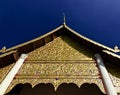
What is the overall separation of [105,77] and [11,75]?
75.2 inches

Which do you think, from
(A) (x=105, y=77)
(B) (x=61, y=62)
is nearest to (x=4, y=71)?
(B) (x=61, y=62)

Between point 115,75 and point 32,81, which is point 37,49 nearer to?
point 32,81

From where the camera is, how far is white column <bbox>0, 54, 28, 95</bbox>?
14.5 feet

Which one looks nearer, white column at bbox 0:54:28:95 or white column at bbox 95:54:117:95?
white column at bbox 95:54:117:95

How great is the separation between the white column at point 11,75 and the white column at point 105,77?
5.61 feet

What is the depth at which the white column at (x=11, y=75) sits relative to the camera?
443cm

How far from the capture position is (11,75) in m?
4.77

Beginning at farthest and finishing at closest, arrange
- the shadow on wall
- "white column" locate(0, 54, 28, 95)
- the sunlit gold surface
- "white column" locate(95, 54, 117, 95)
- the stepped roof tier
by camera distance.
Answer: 1. the shadow on wall
2. the sunlit gold surface
3. the stepped roof tier
4. "white column" locate(0, 54, 28, 95)
5. "white column" locate(95, 54, 117, 95)

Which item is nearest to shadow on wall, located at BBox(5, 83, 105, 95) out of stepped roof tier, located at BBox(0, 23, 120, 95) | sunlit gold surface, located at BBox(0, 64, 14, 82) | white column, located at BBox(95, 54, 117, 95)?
stepped roof tier, located at BBox(0, 23, 120, 95)

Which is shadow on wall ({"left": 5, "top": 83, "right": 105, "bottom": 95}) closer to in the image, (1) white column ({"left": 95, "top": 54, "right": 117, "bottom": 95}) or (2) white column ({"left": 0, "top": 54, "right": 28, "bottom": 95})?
(1) white column ({"left": 95, "top": 54, "right": 117, "bottom": 95})

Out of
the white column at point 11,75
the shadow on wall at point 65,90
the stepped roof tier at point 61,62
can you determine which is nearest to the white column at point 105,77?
the stepped roof tier at point 61,62

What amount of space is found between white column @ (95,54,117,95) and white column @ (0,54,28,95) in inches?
67.4

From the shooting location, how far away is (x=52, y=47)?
5.74 metres

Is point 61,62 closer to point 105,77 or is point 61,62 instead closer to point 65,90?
point 65,90
